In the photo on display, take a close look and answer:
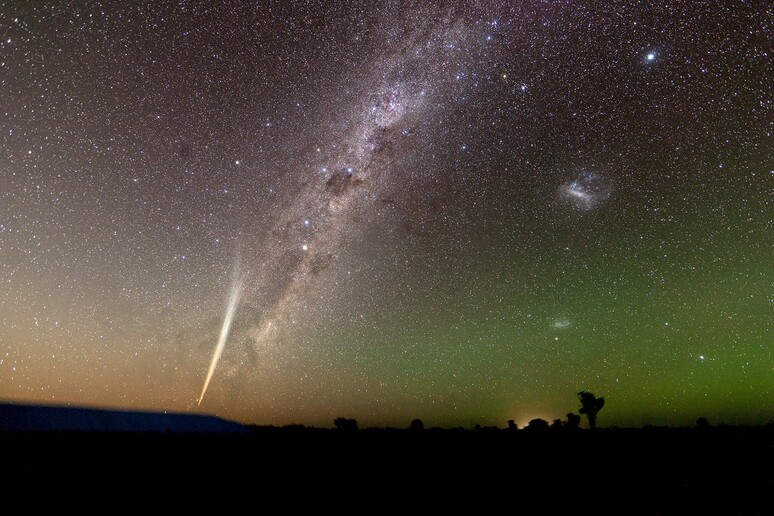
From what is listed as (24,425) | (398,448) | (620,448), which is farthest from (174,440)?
(620,448)

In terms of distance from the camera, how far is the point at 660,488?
6496mm

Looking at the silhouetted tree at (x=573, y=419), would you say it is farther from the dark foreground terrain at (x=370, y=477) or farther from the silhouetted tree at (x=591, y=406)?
the dark foreground terrain at (x=370, y=477)

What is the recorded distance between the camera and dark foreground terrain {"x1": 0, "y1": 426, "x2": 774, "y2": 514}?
5363mm

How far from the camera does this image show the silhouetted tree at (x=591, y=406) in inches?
1051

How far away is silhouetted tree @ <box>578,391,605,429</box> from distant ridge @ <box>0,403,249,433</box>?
21573 mm

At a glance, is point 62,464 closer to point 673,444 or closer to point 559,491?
point 559,491

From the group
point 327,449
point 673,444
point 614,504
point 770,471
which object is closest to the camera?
point 614,504

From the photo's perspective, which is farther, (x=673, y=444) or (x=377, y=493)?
(x=673, y=444)

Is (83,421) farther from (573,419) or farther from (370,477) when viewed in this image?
(573,419)

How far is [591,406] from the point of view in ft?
88.0

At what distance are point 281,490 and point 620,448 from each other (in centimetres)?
842

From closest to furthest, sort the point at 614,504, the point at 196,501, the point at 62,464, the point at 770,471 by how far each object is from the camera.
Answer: the point at 196,501 → the point at 614,504 → the point at 62,464 → the point at 770,471

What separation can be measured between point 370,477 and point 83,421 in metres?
8.90

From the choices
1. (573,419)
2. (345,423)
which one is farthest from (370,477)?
(573,419)
